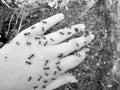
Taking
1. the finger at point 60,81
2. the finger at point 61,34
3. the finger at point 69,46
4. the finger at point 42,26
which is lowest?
the finger at point 60,81

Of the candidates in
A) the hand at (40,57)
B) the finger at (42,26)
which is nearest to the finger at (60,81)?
the hand at (40,57)

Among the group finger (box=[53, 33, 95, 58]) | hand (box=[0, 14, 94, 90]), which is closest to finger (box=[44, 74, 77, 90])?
hand (box=[0, 14, 94, 90])

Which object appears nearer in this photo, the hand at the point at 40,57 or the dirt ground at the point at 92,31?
the hand at the point at 40,57

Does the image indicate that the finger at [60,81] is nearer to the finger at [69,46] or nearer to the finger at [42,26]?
the finger at [69,46]

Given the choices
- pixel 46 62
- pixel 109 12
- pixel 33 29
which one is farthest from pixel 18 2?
pixel 109 12

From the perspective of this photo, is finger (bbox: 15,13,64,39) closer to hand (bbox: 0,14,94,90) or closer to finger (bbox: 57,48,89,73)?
hand (bbox: 0,14,94,90)

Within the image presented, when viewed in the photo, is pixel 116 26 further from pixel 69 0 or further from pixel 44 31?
pixel 44 31
